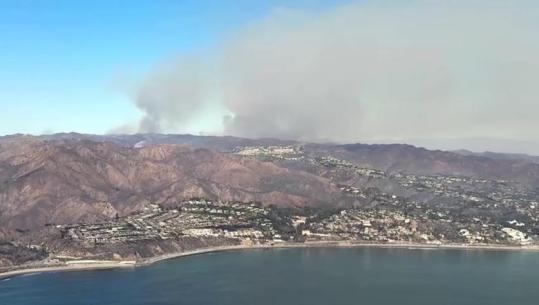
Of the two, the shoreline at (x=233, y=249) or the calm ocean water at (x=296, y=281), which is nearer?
the calm ocean water at (x=296, y=281)

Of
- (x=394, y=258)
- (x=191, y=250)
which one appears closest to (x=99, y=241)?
(x=191, y=250)

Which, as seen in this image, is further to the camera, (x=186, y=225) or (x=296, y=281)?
(x=186, y=225)

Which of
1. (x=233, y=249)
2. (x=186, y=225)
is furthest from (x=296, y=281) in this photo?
(x=186, y=225)

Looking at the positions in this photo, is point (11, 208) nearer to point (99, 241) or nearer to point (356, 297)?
point (99, 241)

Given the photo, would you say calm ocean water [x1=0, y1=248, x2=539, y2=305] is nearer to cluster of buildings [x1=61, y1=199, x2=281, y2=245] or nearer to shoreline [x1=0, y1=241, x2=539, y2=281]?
shoreline [x1=0, y1=241, x2=539, y2=281]

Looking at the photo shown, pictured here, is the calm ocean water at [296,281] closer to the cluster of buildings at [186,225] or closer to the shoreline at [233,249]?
the shoreline at [233,249]

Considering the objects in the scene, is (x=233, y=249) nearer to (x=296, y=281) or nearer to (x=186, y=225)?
(x=186, y=225)

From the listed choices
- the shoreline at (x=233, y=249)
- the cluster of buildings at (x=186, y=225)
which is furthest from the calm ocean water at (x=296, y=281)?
the cluster of buildings at (x=186, y=225)

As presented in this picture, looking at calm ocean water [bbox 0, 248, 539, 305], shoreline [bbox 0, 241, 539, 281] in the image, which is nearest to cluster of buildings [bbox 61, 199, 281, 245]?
shoreline [bbox 0, 241, 539, 281]
